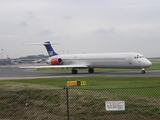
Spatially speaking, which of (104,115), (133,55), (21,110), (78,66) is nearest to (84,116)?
(104,115)

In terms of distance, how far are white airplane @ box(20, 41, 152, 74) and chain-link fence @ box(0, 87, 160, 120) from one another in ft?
81.3

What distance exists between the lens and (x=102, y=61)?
43.8 metres

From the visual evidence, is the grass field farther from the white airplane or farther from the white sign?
the white airplane

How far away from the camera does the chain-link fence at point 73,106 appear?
1199 cm

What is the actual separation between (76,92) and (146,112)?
15.5 ft

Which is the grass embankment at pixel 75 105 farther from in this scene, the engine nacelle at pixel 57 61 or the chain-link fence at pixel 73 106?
the engine nacelle at pixel 57 61

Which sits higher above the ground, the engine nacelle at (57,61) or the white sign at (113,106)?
the white sign at (113,106)

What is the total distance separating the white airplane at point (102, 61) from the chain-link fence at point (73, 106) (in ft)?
81.3

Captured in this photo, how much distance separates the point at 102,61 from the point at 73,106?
30.4 m

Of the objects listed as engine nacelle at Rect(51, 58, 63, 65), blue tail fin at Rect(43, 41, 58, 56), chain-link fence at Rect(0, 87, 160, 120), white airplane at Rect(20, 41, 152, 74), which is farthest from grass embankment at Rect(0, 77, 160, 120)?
blue tail fin at Rect(43, 41, 58, 56)

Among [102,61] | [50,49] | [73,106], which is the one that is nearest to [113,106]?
[73,106]

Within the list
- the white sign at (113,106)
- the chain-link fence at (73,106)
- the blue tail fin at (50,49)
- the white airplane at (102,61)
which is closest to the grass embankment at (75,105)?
the chain-link fence at (73,106)

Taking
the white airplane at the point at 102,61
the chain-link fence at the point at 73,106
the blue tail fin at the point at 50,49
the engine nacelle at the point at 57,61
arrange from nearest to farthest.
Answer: the chain-link fence at the point at 73,106, the white airplane at the point at 102,61, the engine nacelle at the point at 57,61, the blue tail fin at the point at 50,49

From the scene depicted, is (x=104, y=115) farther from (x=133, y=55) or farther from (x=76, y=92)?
(x=133, y=55)
